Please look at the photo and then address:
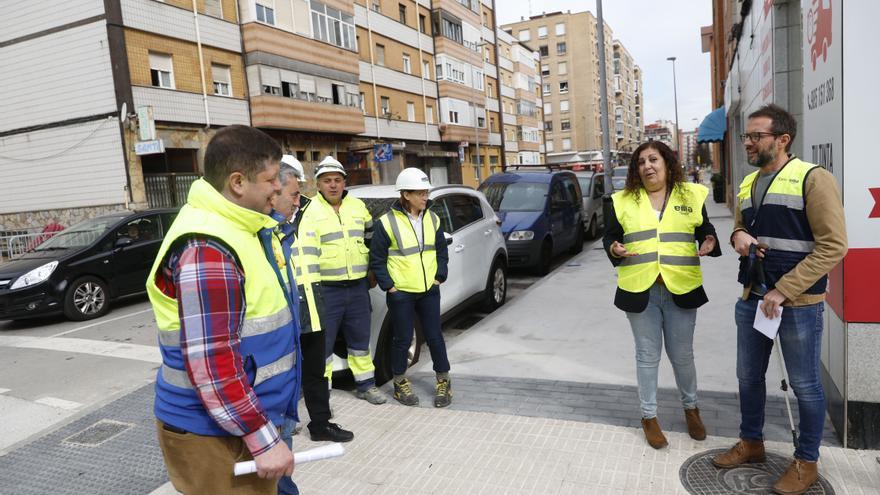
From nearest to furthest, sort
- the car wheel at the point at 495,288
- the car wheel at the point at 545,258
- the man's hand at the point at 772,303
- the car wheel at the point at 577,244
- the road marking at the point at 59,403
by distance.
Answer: the man's hand at the point at 772,303, the road marking at the point at 59,403, the car wheel at the point at 495,288, the car wheel at the point at 545,258, the car wheel at the point at 577,244

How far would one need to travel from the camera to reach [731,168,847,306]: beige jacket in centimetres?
278

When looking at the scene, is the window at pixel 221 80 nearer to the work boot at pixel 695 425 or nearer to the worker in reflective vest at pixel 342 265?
the worker in reflective vest at pixel 342 265

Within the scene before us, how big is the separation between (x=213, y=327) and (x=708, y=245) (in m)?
2.87

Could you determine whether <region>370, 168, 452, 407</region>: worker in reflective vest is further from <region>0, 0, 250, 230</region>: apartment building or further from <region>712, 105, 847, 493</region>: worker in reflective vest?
<region>0, 0, 250, 230</region>: apartment building

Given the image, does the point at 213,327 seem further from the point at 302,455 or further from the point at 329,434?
the point at 329,434

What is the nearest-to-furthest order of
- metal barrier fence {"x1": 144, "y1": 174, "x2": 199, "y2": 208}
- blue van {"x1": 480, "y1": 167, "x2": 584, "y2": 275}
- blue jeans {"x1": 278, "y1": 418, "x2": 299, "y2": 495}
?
blue jeans {"x1": 278, "y1": 418, "x2": 299, "y2": 495}, blue van {"x1": 480, "y1": 167, "x2": 584, "y2": 275}, metal barrier fence {"x1": 144, "y1": 174, "x2": 199, "y2": 208}

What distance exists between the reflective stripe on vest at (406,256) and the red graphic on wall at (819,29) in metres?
2.94

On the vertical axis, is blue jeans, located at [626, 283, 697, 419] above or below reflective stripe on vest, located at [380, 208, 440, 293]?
below

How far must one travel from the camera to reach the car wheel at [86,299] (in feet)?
30.8

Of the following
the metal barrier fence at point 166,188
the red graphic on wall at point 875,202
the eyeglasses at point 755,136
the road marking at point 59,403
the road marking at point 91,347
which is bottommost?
the road marking at point 59,403

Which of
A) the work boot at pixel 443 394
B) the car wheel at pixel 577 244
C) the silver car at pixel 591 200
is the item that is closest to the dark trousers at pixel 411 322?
the work boot at pixel 443 394

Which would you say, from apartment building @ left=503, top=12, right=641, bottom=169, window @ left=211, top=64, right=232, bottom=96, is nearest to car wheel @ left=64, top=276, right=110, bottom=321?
window @ left=211, top=64, right=232, bottom=96

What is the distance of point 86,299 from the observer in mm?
9641

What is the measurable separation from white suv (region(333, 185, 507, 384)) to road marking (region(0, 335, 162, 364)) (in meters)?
3.13
